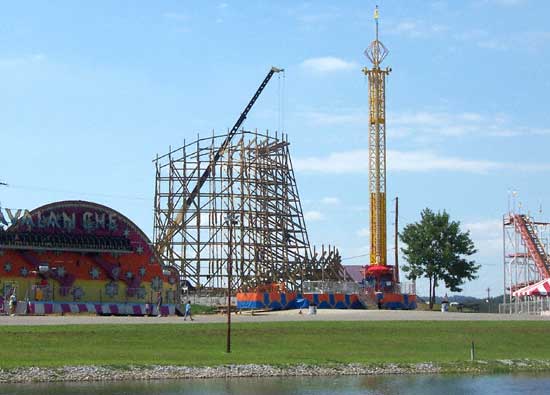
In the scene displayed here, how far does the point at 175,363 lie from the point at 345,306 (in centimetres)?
5462

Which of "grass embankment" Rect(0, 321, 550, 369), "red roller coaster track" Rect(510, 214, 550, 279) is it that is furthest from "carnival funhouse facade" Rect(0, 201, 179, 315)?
"red roller coaster track" Rect(510, 214, 550, 279)

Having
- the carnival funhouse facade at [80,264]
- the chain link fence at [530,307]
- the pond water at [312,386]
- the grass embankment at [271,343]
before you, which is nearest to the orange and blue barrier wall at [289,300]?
the carnival funhouse facade at [80,264]

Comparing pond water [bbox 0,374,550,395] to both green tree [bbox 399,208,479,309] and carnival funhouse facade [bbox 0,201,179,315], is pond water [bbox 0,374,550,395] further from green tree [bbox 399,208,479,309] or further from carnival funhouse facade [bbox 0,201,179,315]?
green tree [bbox 399,208,479,309]

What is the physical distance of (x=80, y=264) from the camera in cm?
9025

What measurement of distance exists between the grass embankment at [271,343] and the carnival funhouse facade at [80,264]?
2255 cm

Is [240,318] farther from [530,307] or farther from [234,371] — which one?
[530,307]

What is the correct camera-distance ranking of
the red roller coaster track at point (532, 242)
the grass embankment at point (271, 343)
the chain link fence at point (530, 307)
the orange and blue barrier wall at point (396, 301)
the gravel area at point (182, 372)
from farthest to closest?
the red roller coaster track at point (532, 242), the orange and blue barrier wall at point (396, 301), the chain link fence at point (530, 307), the grass embankment at point (271, 343), the gravel area at point (182, 372)

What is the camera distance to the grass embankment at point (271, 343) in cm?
5466

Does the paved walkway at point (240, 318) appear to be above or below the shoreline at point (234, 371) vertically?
above

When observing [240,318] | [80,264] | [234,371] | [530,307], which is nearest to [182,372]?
[234,371]

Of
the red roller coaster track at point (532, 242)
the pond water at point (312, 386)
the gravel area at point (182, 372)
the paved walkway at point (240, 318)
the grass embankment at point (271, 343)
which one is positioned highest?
the red roller coaster track at point (532, 242)

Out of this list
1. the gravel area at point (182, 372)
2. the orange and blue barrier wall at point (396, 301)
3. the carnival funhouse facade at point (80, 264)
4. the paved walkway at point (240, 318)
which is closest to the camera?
the gravel area at point (182, 372)

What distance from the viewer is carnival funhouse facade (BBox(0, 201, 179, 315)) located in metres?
86.2

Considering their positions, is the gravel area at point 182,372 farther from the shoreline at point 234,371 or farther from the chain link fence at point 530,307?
the chain link fence at point 530,307
